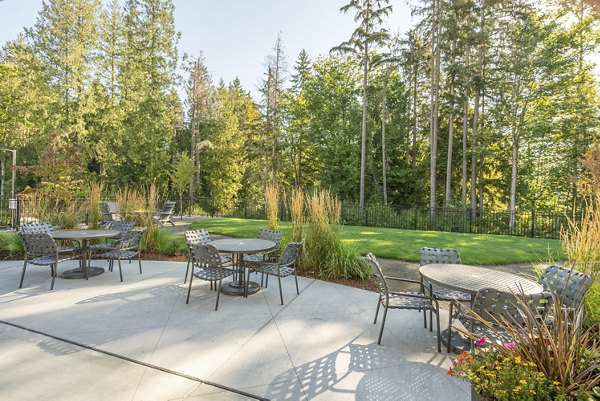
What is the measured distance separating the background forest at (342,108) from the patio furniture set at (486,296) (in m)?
10.9

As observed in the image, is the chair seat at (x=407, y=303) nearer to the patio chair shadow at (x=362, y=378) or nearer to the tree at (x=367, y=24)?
the patio chair shadow at (x=362, y=378)

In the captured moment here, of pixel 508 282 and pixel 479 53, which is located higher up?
pixel 479 53

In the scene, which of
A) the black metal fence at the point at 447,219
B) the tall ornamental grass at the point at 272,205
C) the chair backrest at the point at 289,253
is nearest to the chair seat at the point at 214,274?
the chair backrest at the point at 289,253

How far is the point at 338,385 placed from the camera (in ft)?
7.39

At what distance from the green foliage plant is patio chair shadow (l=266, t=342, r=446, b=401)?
1.86 feet

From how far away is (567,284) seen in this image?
8.88 feet

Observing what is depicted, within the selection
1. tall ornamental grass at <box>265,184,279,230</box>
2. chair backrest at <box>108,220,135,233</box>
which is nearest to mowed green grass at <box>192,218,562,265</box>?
tall ornamental grass at <box>265,184,279,230</box>

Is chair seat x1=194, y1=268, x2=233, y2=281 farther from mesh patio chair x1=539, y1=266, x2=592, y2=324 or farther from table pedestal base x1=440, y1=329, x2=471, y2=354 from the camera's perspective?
mesh patio chair x1=539, y1=266, x2=592, y2=324

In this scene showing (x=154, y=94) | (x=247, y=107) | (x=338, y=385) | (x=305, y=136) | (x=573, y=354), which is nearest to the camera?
(x=573, y=354)

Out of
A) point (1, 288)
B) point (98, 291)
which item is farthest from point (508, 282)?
point (1, 288)

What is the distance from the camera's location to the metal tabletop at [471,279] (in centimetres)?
266

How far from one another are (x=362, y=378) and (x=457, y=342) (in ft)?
3.65

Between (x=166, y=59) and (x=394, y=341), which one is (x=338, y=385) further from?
(x=166, y=59)

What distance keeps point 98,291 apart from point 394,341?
374cm
